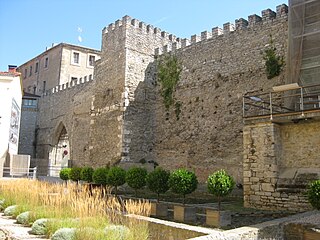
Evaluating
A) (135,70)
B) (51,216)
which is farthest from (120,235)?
(135,70)

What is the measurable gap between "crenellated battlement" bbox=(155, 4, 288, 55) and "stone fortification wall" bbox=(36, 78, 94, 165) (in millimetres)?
8601

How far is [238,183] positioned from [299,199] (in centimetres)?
448

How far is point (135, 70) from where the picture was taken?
55.3 ft

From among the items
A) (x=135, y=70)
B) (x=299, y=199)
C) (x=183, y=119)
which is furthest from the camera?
(x=135, y=70)

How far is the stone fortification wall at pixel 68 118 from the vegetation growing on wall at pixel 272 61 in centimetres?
1081

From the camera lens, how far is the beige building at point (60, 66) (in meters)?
30.6

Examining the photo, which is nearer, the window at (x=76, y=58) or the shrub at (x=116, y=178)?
the shrub at (x=116, y=178)

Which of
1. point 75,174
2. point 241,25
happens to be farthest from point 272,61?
point 75,174

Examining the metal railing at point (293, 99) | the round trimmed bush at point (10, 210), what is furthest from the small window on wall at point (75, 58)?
the round trimmed bush at point (10, 210)

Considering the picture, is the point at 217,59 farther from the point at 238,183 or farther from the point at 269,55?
Result: the point at 238,183

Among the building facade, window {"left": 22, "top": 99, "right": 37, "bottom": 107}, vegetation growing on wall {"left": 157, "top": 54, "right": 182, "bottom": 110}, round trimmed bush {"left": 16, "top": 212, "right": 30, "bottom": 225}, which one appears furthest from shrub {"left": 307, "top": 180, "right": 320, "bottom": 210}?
window {"left": 22, "top": 99, "right": 37, "bottom": 107}

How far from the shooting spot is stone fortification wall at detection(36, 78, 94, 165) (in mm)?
22500

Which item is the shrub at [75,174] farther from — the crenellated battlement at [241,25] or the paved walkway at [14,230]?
the crenellated battlement at [241,25]

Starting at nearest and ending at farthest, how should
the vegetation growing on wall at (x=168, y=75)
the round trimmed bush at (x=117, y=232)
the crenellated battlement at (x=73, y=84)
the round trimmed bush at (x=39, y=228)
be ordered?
the round trimmed bush at (x=117, y=232) < the round trimmed bush at (x=39, y=228) < the vegetation growing on wall at (x=168, y=75) < the crenellated battlement at (x=73, y=84)
